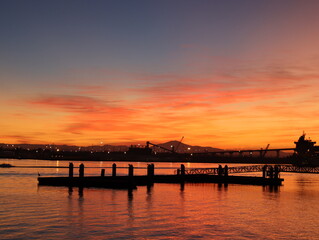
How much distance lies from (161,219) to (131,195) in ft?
64.0

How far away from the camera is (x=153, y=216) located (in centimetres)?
3809

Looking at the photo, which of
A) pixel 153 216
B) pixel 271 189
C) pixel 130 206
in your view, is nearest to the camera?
pixel 153 216

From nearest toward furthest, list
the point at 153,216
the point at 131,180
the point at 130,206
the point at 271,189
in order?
the point at 153,216, the point at 130,206, the point at 131,180, the point at 271,189

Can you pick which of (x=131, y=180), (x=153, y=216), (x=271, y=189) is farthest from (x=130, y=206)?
(x=271, y=189)

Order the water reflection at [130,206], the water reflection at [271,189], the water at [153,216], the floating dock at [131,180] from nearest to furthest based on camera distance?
1. the water at [153,216]
2. the water reflection at [130,206]
3. the floating dock at [131,180]
4. the water reflection at [271,189]

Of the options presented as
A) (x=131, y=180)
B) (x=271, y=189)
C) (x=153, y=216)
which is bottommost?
(x=271, y=189)

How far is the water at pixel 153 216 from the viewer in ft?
99.9

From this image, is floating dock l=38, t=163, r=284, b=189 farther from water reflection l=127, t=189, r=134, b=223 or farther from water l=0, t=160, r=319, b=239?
water l=0, t=160, r=319, b=239

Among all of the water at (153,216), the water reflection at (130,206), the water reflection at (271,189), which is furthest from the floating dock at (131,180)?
the water at (153,216)

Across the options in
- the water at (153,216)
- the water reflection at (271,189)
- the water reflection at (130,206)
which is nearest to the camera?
the water at (153,216)

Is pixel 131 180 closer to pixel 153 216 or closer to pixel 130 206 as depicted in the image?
pixel 130 206

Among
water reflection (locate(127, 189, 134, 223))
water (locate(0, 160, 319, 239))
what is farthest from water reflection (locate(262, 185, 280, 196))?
water reflection (locate(127, 189, 134, 223))

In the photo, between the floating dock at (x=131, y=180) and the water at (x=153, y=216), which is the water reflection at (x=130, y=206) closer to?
the water at (x=153, y=216)

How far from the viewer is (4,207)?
42.0 m
